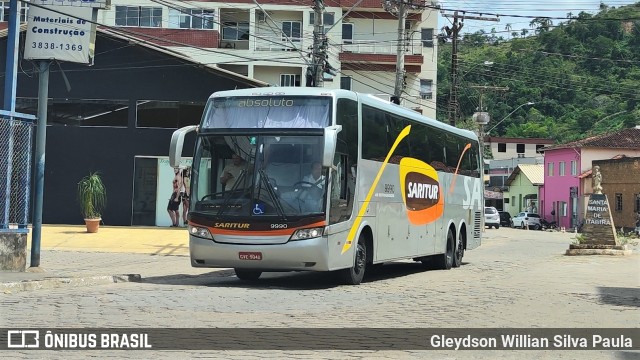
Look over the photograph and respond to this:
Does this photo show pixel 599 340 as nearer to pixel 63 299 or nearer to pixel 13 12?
pixel 63 299

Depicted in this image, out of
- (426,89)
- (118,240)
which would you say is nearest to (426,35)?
(426,89)

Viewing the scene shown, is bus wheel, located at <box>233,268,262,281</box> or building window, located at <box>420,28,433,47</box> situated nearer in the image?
bus wheel, located at <box>233,268,262,281</box>

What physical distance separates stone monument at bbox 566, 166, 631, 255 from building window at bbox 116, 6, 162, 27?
31677 mm

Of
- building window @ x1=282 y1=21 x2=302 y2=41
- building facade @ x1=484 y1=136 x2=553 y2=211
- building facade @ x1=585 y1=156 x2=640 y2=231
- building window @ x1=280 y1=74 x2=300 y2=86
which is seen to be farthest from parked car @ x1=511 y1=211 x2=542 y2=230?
building window @ x1=282 y1=21 x2=302 y2=41

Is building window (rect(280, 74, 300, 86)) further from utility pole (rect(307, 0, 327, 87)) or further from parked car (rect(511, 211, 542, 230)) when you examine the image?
parked car (rect(511, 211, 542, 230))

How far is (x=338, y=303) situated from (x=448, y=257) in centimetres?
977

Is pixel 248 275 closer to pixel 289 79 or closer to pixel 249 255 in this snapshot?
pixel 249 255

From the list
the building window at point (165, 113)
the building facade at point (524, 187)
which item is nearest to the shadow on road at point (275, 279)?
the building window at point (165, 113)

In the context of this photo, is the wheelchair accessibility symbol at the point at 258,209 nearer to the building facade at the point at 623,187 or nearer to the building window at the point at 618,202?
the building facade at the point at 623,187

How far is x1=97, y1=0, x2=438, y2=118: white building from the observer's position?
51656 millimetres

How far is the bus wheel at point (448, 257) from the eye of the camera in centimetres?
2175

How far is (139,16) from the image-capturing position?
52656mm

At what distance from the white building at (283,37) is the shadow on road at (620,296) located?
3315 centimetres

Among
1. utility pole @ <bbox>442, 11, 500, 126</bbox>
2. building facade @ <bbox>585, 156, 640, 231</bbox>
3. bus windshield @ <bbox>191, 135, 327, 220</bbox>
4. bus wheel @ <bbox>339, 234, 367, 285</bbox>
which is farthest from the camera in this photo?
building facade @ <bbox>585, 156, 640, 231</bbox>
